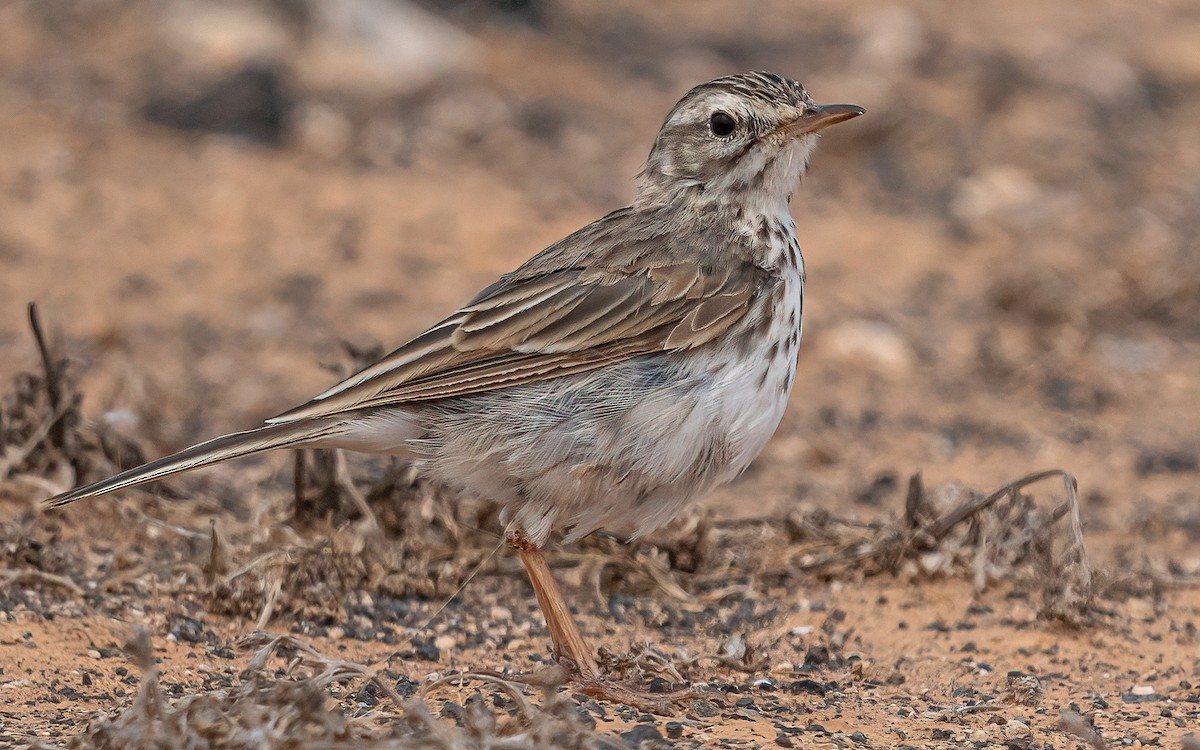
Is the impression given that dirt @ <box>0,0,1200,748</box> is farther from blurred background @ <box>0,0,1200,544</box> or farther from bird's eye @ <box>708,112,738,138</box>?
bird's eye @ <box>708,112,738,138</box>

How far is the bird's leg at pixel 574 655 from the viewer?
A: 15.3 feet

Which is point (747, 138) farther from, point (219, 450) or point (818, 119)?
point (219, 450)

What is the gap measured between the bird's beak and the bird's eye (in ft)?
0.56

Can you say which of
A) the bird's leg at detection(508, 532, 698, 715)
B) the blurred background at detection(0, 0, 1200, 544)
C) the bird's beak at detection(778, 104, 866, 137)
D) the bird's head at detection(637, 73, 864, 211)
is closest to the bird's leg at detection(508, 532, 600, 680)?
the bird's leg at detection(508, 532, 698, 715)

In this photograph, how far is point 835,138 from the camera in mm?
11641

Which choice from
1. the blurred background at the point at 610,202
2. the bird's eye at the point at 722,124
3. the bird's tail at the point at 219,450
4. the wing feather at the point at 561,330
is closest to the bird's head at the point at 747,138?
the bird's eye at the point at 722,124

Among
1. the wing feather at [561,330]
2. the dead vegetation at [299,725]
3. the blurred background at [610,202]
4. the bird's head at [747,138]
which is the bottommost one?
the dead vegetation at [299,725]

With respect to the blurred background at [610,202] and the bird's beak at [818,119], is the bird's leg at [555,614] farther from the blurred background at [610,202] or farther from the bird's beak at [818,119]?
the blurred background at [610,202]

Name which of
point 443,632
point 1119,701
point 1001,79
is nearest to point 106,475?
point 443,632

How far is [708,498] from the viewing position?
7605mm

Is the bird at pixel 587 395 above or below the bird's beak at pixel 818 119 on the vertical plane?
below

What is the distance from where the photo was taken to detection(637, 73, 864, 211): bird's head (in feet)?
17.8

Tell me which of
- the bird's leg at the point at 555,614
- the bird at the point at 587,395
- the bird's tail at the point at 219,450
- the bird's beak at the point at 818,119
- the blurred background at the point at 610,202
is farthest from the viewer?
the blurred background at the point at 610,202

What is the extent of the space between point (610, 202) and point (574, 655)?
593cm
